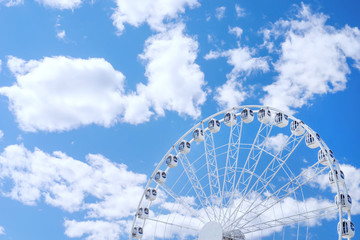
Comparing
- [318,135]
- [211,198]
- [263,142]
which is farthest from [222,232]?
[318,135]

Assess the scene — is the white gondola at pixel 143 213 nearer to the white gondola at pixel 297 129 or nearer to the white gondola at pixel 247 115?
the white gondola at pixel 247 115

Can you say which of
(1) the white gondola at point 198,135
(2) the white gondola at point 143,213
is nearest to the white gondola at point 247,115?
(1) the white gondola at point 198,135

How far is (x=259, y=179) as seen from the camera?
35188mm

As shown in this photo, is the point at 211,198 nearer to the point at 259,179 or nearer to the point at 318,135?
→ the point at 259,179

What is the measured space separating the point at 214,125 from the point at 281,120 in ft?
19.5

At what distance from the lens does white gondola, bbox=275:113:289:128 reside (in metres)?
34.6

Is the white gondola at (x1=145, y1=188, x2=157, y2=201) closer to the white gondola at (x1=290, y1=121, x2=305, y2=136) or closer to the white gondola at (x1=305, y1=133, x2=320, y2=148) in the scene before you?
the white gondola at (x1=290, y1=121, x2=305, y2=136)

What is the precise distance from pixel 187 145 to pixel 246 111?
6.24 meters

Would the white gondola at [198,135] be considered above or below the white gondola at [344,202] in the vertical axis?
above

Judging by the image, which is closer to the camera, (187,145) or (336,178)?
(336,178)

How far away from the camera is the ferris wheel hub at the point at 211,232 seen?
3484 centimetres

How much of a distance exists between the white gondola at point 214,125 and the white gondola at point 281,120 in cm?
541

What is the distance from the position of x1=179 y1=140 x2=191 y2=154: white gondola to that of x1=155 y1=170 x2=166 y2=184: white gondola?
280 cm

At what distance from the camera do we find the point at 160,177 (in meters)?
40.3
